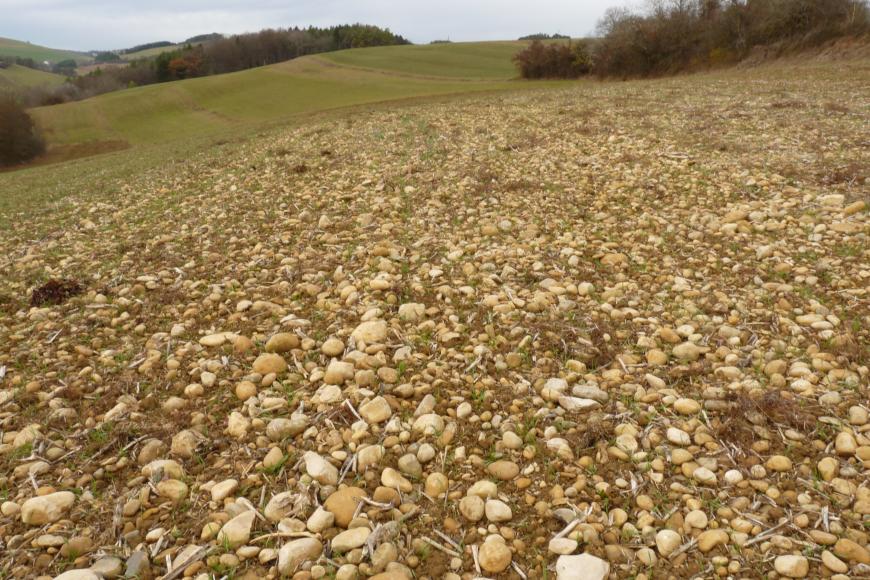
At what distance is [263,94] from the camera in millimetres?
67688

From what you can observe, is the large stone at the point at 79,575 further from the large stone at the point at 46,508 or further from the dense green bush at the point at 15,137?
the dense green bush at the point at 15,137

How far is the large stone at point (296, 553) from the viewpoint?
2.79 m

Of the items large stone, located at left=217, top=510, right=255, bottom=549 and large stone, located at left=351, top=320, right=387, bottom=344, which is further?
large stone, located at left=351, top=320, right=387, bottom=344

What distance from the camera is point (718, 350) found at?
4395 millimetres

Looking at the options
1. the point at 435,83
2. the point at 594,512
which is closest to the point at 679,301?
the point at 594,512

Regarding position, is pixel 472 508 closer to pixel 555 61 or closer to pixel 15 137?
pixel 15 137

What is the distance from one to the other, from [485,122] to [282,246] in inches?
409

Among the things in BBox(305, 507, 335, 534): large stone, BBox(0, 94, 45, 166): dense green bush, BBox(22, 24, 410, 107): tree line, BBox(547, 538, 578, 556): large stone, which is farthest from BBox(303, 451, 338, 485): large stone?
BBox(22, 24, 410, 107): tree line

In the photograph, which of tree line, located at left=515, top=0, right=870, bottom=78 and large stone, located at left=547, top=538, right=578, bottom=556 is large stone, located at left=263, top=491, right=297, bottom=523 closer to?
large stone, located at left=547, top=538, right=578, bottom=556

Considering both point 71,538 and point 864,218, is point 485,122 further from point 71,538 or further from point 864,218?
point 71,538

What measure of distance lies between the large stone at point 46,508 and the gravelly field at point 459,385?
0.04 ft

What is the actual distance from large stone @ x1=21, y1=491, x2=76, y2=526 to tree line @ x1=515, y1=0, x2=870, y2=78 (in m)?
46.6

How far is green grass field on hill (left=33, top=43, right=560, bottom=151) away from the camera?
54.7m

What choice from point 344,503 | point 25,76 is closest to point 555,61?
point 344,503
